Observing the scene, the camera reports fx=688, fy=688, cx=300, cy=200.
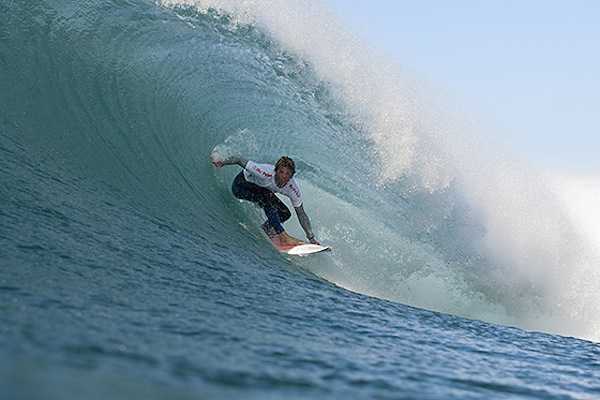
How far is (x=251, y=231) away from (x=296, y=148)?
3056mm

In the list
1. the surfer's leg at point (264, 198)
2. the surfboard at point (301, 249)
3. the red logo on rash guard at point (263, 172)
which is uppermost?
the red logo on rash guard at point (263, 172)

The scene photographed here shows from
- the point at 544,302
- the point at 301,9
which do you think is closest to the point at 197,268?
the point at 544,302

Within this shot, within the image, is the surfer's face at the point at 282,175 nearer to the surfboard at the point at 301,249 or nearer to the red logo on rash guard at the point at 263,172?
the red logo on rash guard at the point at 263,172

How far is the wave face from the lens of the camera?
7.16 meters

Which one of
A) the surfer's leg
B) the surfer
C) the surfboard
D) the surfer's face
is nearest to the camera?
the surfer's face

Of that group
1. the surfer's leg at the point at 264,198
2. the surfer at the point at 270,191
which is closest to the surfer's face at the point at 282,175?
the surfer at the point at 270,191

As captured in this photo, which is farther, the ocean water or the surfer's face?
the surfer's face

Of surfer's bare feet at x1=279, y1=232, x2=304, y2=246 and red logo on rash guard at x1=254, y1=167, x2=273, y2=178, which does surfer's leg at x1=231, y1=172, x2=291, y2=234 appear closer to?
surfer's bare feet at x1=279, y1=232, x2=304, y2=246

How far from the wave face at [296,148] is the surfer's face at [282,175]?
674 millimetres

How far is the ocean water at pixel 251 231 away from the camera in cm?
269

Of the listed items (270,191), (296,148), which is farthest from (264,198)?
(296,148)

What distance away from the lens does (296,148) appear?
1025 centimetres

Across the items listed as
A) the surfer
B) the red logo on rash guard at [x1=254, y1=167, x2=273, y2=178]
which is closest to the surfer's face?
the surfer

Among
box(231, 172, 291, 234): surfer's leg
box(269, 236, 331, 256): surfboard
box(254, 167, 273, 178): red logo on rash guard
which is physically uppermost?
box(254, 167, 273, 178): red logo on rash guard
